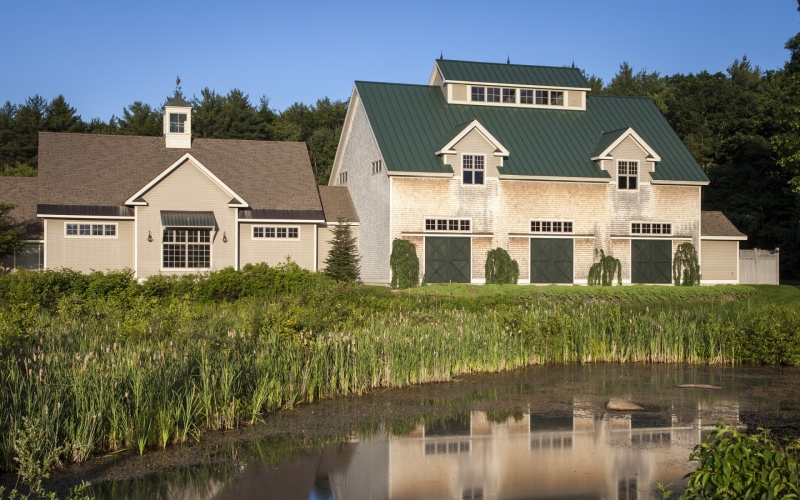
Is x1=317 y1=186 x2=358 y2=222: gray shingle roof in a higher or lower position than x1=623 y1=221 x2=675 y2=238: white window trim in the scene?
higher

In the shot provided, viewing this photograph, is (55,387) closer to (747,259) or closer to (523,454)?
(523,454)

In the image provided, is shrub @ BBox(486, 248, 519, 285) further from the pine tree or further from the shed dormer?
the shed dormer

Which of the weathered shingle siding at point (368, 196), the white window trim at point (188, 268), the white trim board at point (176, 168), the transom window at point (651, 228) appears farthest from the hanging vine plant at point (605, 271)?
the white window trim at point (188, 268)

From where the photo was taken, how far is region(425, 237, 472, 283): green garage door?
36.5 meters

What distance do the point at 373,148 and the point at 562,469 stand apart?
28.7 metres

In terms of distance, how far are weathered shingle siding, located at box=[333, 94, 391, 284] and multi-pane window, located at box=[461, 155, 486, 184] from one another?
3.40 meters

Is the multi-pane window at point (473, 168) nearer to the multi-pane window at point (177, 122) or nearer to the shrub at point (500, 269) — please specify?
the shrub at point (500, 269)

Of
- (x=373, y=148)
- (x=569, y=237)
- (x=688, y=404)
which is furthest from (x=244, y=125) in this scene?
(x=688, y=404)

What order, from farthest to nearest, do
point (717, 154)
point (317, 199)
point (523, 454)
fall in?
point (717, 154)
point (317, 199)
point (523, 454)

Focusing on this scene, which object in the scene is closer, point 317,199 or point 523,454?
point 523,454

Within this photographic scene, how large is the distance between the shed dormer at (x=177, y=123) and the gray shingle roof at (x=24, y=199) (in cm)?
579

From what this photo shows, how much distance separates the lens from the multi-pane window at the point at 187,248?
3488 centimetres

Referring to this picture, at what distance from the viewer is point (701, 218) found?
4172 centimetres


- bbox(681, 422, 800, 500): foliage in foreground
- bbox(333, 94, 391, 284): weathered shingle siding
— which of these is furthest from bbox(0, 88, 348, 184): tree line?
bbox(681, 422, 800, 500): foliage in foreground
